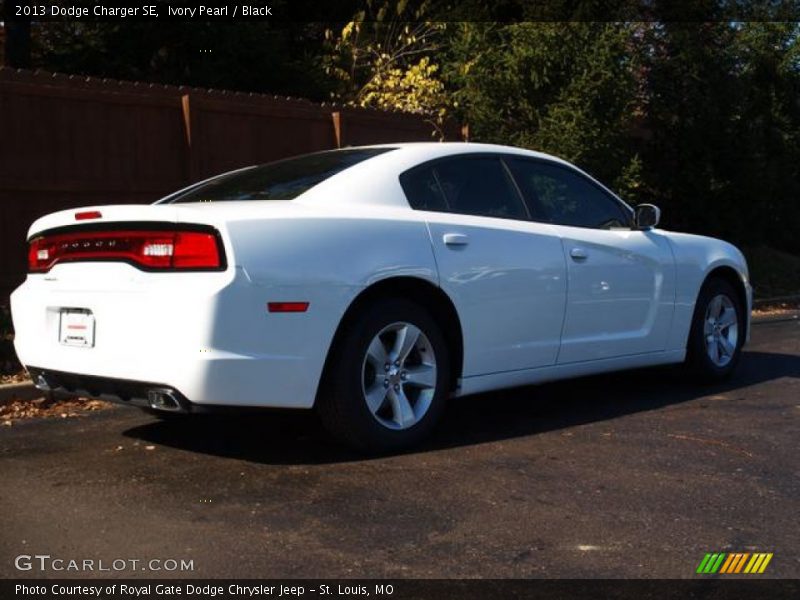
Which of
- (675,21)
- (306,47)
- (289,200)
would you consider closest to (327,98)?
(306,47)

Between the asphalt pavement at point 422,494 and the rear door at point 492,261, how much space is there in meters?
0.49

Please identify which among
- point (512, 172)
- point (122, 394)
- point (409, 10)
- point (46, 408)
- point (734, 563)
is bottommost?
point (46, 408)

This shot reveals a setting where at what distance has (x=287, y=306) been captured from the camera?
4.34m

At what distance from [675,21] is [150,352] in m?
12.8

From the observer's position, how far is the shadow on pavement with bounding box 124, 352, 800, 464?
16.3ft

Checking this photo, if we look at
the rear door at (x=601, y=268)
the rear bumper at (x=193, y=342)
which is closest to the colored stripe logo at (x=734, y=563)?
the rear bumper at (x=193, y=342)

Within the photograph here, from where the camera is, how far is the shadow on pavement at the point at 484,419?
16.3 ft

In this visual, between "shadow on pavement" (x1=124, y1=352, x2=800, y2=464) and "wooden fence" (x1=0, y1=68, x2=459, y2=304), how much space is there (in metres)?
3.59

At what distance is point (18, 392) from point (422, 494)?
10.0 feet

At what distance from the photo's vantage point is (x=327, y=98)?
49.0 feet

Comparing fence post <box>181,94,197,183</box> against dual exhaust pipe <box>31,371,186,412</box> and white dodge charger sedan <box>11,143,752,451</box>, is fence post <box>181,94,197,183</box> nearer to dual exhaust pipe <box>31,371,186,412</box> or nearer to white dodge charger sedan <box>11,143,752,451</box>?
white dodge charger sedan <box>11,143,752,451</box>

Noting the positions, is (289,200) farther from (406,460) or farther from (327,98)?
(327,98)

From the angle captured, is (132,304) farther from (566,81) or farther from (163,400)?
(566,81)
